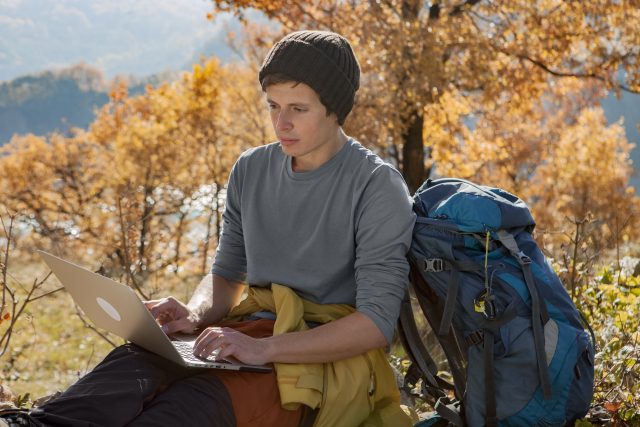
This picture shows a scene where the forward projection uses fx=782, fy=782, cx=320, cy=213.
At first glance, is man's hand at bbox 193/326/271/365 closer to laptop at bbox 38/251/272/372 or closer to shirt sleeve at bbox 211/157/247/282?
laptop at bbox 38/251/272/372

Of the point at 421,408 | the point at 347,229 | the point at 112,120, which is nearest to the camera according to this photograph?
the point at 347,229

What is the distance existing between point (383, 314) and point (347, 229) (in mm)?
298

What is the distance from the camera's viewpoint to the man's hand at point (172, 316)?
2553mm

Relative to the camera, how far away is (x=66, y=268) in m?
2.18

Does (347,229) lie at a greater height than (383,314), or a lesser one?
greater

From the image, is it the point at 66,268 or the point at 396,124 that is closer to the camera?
the point at 66,268

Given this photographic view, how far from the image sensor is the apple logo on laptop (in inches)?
87.1

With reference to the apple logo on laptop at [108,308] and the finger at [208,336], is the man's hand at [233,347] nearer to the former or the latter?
the finger at [208,336]

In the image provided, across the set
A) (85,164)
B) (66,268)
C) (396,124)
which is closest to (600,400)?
(66,268)

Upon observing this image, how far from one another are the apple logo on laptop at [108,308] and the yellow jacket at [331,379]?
47cm

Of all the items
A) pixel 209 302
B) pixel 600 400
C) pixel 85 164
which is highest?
pixel 85 164

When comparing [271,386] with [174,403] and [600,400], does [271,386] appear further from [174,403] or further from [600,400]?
[600,400]

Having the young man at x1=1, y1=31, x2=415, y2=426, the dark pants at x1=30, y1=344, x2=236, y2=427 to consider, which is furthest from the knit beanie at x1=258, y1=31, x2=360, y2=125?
the dark pants at x1=30, y1=344, x2=236, y2=427

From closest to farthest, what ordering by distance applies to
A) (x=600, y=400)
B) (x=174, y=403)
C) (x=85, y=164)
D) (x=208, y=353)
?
1. (x=174, y=403)
2. (x=208, y=353)
3. (x=600, y=400)
4. (x=85, y=164)
